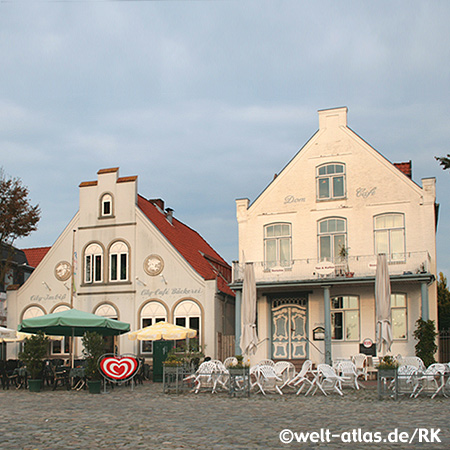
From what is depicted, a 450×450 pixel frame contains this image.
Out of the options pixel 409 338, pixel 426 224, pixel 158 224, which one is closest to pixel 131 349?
pixel 158 224

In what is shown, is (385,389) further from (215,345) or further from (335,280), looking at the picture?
(215,345)

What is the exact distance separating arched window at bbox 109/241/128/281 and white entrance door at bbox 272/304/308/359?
23.4 ft

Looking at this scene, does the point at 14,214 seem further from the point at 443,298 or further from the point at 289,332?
the point at 443,298

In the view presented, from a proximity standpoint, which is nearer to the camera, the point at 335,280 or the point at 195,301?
the point at 335,280

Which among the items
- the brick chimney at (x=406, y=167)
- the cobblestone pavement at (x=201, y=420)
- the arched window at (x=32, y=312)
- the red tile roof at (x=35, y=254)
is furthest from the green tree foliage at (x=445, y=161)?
the red tile roof at (x=35, y=254)

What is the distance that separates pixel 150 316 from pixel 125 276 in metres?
2.20

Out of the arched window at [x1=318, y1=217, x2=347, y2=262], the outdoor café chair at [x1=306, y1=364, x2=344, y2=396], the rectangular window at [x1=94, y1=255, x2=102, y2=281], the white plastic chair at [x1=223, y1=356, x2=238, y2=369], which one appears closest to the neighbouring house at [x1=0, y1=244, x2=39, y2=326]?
the rectangular window at [x1=94, y1=255, x2=102, y2=281]

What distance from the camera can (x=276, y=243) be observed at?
1016 inches

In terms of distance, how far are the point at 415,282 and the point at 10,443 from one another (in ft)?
58.4

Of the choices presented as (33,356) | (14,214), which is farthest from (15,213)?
(33,356)

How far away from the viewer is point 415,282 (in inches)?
917

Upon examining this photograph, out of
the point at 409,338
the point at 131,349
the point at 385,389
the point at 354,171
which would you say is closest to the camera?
the point at 385,389

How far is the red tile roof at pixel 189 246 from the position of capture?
27884mm

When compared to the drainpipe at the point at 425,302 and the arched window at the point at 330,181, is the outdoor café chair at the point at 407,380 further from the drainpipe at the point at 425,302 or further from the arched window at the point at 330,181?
the arched window at the point at 330,181
